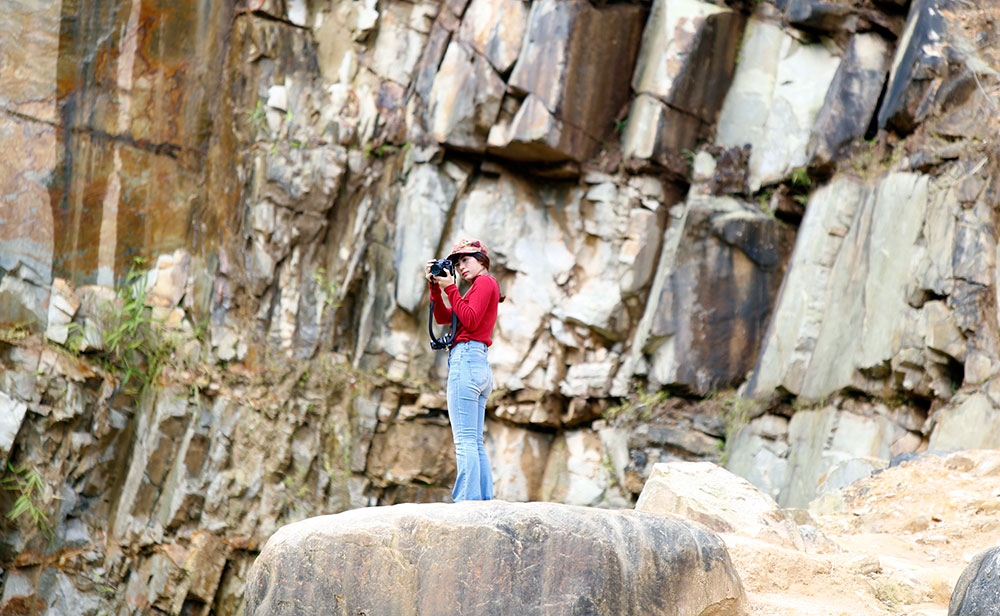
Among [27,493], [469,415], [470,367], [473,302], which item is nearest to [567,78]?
[473,302]

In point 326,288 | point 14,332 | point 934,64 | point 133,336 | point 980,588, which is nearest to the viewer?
point 980,588

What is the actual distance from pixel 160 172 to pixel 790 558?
9504mm

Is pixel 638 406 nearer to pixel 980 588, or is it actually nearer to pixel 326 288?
pixel 326 288

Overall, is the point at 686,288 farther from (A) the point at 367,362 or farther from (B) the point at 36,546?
(B) the point at 36,546

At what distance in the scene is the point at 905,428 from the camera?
7418 millimetres

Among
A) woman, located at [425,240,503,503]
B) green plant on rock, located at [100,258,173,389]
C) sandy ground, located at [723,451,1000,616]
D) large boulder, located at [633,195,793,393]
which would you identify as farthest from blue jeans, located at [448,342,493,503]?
green plant on rock, located at [100,258,173,389]

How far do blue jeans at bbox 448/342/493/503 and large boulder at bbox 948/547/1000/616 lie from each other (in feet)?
7.17

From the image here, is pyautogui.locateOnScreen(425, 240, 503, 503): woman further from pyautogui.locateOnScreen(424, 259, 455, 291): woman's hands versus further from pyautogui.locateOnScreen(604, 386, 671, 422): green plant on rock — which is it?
pyautogui.locateOnScreen(604, 386, 671, 422): green plant on rock

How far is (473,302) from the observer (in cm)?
503

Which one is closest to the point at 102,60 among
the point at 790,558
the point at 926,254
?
the point at 926,254

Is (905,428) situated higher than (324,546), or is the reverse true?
(905,428)

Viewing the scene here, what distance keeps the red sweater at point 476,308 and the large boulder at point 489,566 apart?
1335mm

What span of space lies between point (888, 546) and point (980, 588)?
1.85 meters

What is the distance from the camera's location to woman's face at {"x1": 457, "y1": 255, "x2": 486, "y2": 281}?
5.18 meters
